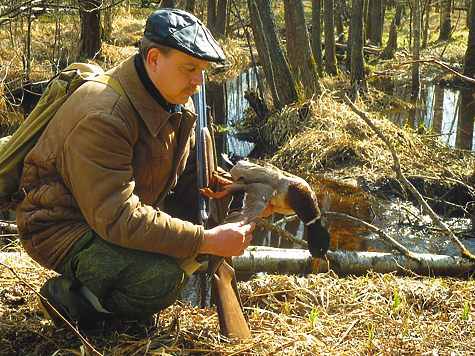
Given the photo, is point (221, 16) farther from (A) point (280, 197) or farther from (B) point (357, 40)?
(A) point (280, 197)

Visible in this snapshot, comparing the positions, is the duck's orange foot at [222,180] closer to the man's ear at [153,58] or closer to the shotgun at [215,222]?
the shotgun at [215,222]

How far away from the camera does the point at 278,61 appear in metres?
8.34

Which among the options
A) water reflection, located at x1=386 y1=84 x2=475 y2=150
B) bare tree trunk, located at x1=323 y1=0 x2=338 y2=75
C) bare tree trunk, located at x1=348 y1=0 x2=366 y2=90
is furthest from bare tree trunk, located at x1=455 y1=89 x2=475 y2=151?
bare tree trunk, located at x1=323 y1=0 x2=338 y2=75

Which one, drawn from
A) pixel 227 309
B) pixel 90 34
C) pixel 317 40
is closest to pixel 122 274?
pixel 227 309

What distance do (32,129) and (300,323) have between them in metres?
1.86

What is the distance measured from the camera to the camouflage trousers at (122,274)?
227 cm

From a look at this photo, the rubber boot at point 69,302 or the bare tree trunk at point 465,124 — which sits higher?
the rubber boot at point 69,302

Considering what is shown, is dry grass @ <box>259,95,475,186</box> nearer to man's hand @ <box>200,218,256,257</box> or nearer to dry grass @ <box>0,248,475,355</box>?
dry grass @ <box>0,248,475,355</box>

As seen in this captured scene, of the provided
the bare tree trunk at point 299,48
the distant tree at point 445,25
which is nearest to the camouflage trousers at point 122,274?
the bare tree trunk at point 299,48

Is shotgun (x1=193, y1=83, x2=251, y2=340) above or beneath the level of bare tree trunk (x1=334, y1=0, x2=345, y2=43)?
beneath

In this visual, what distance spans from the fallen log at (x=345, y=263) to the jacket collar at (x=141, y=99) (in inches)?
62.8

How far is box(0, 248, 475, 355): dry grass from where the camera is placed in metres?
2.46

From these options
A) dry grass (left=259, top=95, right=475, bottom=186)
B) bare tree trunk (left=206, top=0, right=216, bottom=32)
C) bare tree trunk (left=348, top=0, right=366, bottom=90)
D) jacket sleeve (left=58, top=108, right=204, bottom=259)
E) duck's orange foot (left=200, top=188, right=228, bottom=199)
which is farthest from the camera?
bare tree trunk (left=206, top=0, right=216, bottom=32)

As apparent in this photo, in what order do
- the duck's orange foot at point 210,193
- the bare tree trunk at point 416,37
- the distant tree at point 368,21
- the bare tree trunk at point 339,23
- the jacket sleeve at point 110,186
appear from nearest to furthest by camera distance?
the jacket sleeve at point 110,186, the duck's orange foot at point 210,193, the bare tree trunk at point 416,37, the bare tree trunk at point 339,23, the distant tree at point 368,21
